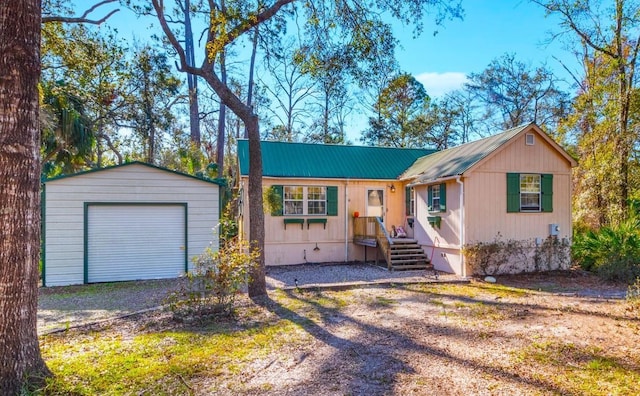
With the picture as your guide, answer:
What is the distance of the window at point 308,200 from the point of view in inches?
508

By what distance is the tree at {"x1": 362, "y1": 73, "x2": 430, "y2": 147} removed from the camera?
25281 millimetres

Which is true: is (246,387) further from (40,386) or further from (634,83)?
(634,83)

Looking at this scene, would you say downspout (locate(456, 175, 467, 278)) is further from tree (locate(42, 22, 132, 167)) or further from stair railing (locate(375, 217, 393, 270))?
tree (locate(42, 22, 132, 167))

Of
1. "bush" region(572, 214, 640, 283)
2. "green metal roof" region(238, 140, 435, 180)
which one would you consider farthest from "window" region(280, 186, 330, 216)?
"bush" region(572, 214, 640, 283)

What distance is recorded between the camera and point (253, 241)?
24.7ft

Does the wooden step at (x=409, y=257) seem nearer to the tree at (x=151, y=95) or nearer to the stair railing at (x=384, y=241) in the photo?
the stair railing at (x=384, y=241)

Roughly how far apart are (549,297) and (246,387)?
712cm

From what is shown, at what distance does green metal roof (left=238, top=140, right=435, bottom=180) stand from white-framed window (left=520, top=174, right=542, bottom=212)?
4.55 m

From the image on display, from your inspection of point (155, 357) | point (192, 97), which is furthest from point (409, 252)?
point (192, 97)

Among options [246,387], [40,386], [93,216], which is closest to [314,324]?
[246,387]

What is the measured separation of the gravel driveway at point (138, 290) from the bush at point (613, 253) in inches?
159

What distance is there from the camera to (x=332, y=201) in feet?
43.5

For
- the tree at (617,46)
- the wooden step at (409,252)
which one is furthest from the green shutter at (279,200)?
the tree at (617,46)

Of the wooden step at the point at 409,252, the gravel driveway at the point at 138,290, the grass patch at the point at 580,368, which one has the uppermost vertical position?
the wooden step at the point at 409,252
